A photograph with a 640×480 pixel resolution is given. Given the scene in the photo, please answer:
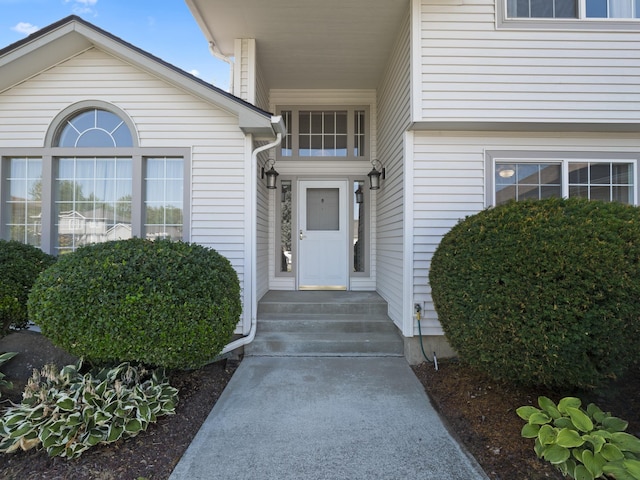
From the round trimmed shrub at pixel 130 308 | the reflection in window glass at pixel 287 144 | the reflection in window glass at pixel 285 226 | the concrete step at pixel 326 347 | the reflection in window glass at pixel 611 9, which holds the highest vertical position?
the reflection in window glass at pixel 611 9

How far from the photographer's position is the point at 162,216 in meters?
4.45

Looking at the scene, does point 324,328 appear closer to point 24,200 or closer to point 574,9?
point 24,200

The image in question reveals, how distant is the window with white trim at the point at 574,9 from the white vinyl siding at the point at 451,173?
1392mm

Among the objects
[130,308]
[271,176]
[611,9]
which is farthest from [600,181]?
[130,308]

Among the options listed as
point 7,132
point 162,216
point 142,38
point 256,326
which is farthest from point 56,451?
point 142,38

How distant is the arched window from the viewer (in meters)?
4.38

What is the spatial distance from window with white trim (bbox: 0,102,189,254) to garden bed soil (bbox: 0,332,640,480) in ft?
4.60

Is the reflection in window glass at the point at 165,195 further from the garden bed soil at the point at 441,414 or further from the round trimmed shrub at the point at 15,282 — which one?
the garden bed soil at the point at 441,414

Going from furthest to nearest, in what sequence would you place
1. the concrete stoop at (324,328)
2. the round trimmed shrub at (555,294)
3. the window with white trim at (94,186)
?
the window with white trim at (94,186) < the concrete stoop at (324,328) < the round trimmed shrub at (555,294)

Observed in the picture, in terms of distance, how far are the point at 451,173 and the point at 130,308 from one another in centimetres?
367

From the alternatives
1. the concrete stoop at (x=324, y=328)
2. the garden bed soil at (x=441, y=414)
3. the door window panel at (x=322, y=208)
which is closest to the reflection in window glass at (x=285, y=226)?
the door window panel at (x=322, y=208)

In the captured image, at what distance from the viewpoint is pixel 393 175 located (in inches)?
188

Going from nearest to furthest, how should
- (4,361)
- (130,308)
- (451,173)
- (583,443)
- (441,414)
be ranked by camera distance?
1. (583,443)
2. (130,308)
3. (441,414)
4. (4,361)
5. (451,173)

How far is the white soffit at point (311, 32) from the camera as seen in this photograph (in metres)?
4.16
